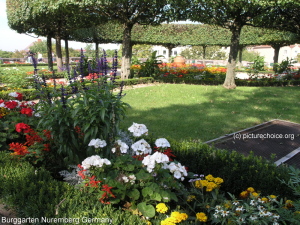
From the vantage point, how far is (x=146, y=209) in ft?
7.21

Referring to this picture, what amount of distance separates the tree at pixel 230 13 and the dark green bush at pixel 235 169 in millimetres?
7730

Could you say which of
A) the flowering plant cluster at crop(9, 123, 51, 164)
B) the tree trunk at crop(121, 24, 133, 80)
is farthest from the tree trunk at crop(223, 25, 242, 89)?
the flowering plant cluster at crop(9, 123, 51, 164)

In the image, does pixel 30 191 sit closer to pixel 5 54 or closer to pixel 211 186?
pixel 211 186

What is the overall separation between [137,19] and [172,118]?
8.24 metres

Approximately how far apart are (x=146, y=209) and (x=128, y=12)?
1189 cm

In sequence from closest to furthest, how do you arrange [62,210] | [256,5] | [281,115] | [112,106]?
[62,210] < [112,106] < [281,115] < [256,5]

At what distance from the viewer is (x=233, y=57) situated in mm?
11594

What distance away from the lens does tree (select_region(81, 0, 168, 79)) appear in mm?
11383

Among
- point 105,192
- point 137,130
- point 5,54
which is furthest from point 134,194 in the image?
point 5,54

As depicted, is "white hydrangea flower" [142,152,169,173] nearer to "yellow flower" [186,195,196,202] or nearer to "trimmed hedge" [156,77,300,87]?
"yellow flower" [186,195,196,202]

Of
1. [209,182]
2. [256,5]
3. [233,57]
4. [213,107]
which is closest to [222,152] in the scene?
[209,182]

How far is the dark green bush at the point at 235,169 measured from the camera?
2.97 meters

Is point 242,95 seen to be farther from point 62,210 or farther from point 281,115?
point 62,210

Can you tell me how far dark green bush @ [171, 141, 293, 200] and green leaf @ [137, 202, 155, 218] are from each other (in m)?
1.49
